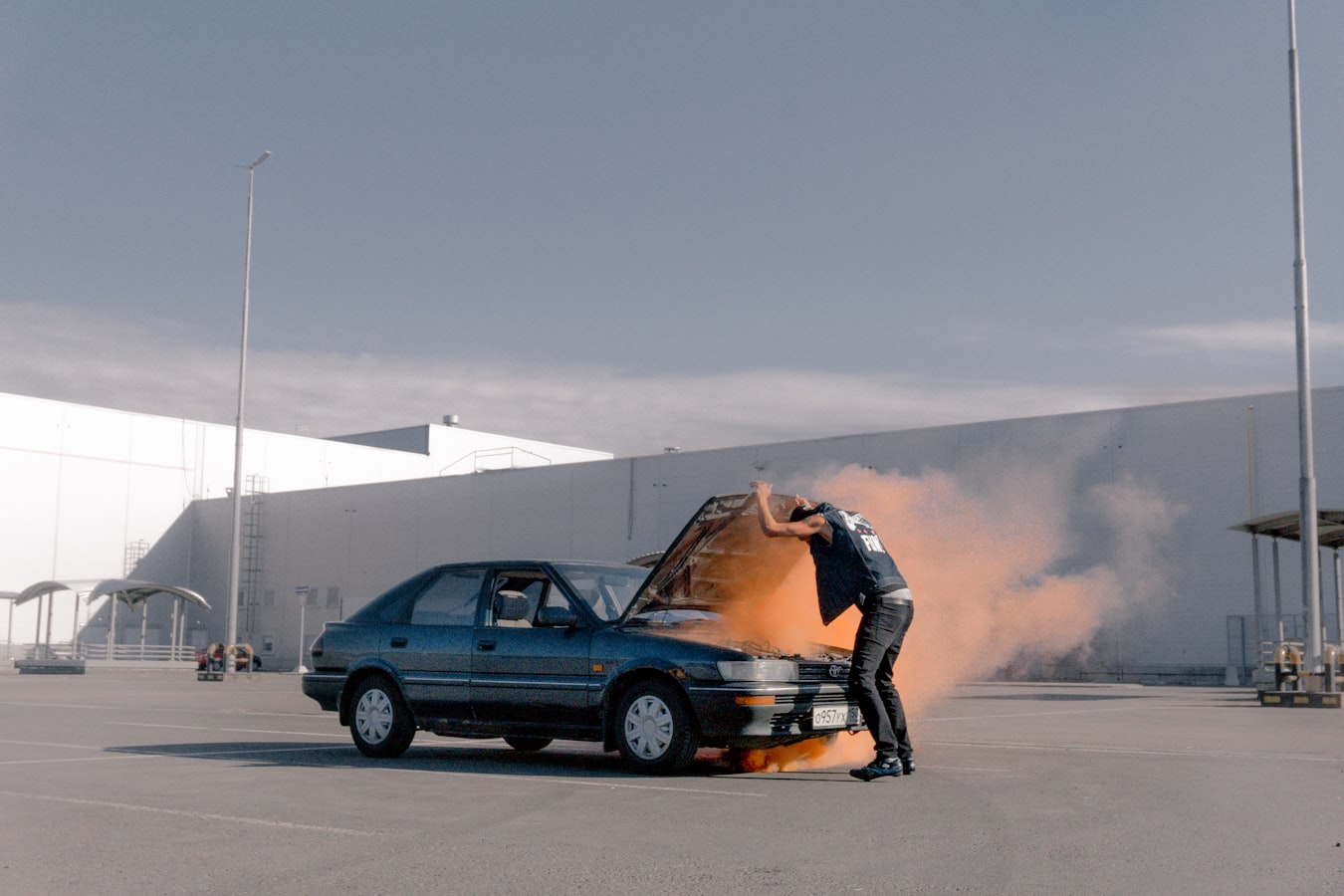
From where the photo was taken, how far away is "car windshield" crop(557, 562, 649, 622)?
34.4ft

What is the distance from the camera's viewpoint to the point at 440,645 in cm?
1080

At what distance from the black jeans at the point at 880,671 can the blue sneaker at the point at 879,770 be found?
4cm

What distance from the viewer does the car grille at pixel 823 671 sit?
31.3ft

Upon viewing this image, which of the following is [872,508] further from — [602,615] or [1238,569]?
[1238,569]

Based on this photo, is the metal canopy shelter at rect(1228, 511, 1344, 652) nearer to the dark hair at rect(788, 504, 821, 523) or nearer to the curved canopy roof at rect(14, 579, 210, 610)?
the dark hair at rect(788, 504, 821, 523)

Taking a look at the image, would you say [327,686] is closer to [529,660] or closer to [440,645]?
[440,645]

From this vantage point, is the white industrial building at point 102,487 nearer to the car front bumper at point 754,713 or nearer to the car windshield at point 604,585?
the car windshield at point 604,585

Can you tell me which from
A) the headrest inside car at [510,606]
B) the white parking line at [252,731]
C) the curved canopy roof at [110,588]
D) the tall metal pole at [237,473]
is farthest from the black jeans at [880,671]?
the curved canopy roof at [110,588]

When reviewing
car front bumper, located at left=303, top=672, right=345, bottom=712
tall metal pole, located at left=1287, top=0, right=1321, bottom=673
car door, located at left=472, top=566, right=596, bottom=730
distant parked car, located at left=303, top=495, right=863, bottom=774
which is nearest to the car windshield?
distant parked car, located at left=303, top=495, right=863, bottom=774

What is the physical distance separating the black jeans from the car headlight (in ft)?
1.66

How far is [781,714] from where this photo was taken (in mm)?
9289

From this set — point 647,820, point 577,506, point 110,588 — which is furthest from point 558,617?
point 110,588

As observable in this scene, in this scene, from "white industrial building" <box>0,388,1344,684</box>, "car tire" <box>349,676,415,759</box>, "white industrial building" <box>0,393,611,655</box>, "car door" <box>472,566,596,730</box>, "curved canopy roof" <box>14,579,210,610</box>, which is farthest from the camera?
"white industrial building" <box>0,393,611,655</box>

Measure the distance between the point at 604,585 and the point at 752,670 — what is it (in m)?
2.00
